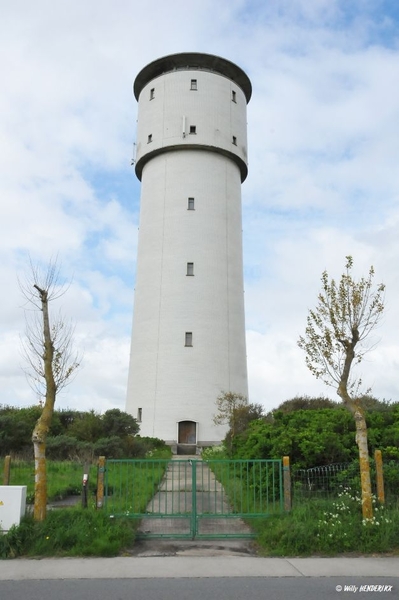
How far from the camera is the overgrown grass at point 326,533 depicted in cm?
916

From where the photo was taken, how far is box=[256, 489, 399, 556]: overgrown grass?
9.16 meters

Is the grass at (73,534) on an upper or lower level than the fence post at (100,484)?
lower

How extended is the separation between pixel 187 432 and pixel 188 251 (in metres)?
9.73

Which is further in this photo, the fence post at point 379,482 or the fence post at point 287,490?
the fence post at point 379,482

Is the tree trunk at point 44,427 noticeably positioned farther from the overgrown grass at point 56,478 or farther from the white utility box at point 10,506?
the overgrown grass at point 56,478

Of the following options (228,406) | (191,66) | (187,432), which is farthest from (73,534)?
(191,66)

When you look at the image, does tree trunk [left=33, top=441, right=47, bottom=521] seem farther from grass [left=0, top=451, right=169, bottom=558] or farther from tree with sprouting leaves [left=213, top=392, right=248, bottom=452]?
tree with sprouting leaves [left=213, top=392, right=248, bottom=452]

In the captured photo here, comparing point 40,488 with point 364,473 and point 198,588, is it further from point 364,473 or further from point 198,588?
point 364,473

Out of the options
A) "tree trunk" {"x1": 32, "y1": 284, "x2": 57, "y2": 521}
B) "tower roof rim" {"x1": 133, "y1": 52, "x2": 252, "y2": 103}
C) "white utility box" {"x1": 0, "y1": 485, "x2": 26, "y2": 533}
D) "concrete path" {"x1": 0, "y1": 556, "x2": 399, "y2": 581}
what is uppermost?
"tower roof rim" {"x1": 133, "y1": 52, "x2": 252, "y2": 103}

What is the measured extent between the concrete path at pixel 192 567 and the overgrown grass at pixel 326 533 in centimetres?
34

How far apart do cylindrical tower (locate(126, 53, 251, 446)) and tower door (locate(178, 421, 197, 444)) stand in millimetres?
54

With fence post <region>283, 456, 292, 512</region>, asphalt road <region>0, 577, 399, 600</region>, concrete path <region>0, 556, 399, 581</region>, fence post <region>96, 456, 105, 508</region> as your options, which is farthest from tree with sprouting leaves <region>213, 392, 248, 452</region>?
asphalt road <region>0, 577, 399, 600</region>

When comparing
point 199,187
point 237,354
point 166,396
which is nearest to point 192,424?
point 166,396

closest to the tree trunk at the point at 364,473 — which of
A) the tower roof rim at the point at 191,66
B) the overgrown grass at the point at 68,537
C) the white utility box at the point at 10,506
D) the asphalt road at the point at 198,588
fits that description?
the asphalt road at the point at 198,588
